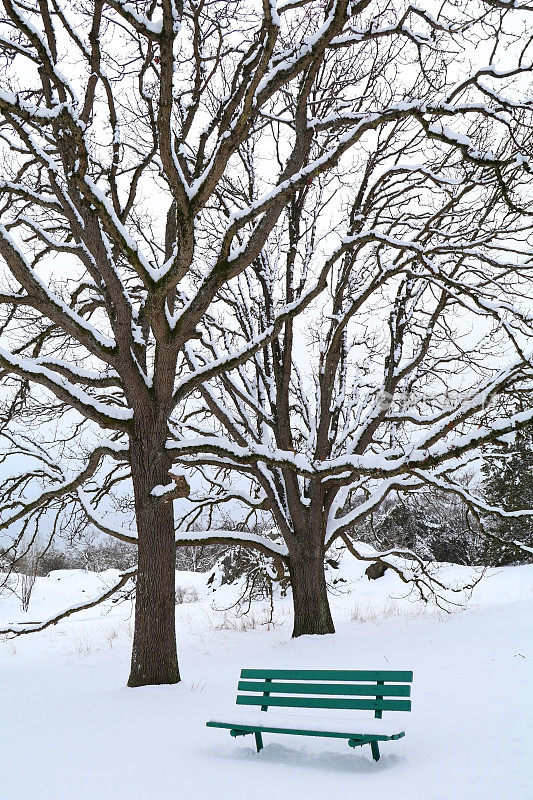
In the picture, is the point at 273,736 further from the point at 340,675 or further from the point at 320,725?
the point at 320,725

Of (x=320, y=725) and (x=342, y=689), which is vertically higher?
(x=342, y=689)

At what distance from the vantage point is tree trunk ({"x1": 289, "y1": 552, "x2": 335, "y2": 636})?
9.70m

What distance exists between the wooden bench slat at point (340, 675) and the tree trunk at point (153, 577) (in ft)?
5.84

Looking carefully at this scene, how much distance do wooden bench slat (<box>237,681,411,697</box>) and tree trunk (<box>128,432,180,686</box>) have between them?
1.75 m

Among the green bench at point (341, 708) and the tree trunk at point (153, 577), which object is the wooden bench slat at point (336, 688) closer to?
the green bench at point (341, 708)

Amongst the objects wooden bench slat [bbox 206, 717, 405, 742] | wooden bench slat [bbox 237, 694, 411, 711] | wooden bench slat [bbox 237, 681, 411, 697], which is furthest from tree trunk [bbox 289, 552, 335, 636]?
wooden bench slat [bbox 206, 717, 405, 742]

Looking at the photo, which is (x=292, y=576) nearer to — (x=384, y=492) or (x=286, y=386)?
(x=384, y=492)

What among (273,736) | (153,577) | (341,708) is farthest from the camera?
(153,577)

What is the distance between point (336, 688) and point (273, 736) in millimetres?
771

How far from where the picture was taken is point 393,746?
439 cm

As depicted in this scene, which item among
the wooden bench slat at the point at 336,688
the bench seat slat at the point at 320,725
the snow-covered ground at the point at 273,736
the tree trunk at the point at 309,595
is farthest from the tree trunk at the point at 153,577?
the tree trunk at the point at 309,595

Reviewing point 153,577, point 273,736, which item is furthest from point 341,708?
point 153,577

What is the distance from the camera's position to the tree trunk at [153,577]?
22.4ft

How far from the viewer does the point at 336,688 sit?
4.70m
